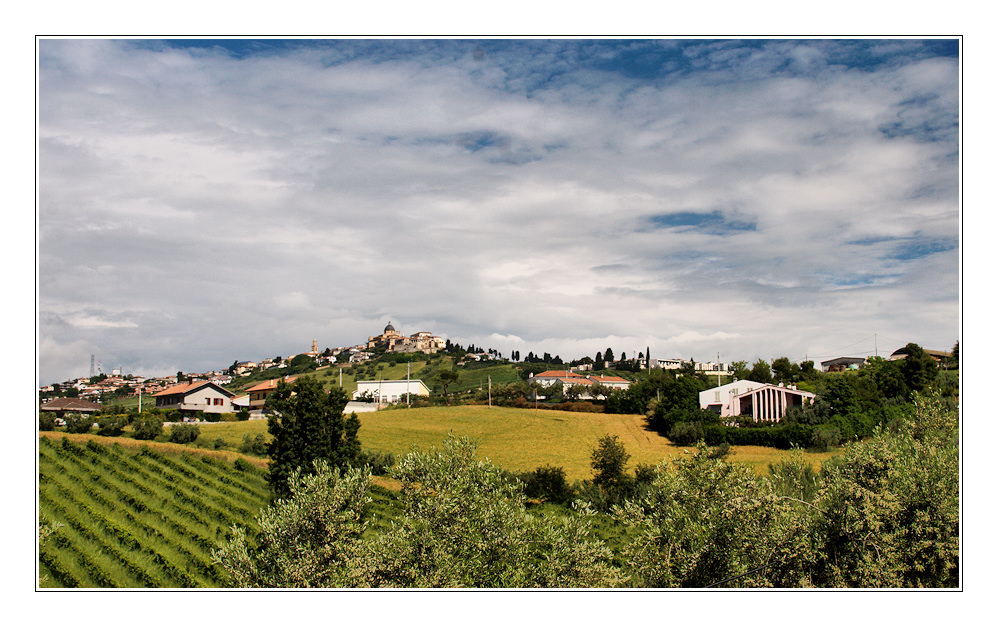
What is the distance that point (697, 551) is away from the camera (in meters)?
15.6

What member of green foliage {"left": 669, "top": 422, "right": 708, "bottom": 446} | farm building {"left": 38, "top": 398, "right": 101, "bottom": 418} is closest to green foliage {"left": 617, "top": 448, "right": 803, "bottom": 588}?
green foliage {"left": 669, "top": 422, "right": 708, "bottom": 446}

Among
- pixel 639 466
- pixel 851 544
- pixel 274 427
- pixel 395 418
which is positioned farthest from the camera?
pixel 395 418

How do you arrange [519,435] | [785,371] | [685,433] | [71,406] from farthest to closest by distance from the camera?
[785,371] → [519,435] → [685,433] → [71,406]

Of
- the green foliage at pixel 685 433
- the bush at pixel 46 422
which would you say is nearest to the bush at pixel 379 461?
the bush at pixel 46 422

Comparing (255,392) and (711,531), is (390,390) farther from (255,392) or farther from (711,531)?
(711,531)

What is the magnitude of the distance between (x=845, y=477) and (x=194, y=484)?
98.7 feet

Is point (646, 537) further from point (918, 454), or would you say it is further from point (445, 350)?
point (445, 350)

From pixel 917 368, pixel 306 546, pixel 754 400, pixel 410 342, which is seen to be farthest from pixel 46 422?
pixel 410 342

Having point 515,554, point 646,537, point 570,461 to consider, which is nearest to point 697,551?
point 646,537

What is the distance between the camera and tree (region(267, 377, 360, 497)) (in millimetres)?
33938

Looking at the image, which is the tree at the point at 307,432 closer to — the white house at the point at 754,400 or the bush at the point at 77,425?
the bush at the point at 77,425

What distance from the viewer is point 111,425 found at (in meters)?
40.1

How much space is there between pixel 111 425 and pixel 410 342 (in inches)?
5108

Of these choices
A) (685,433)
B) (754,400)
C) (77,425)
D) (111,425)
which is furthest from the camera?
(754,400)
